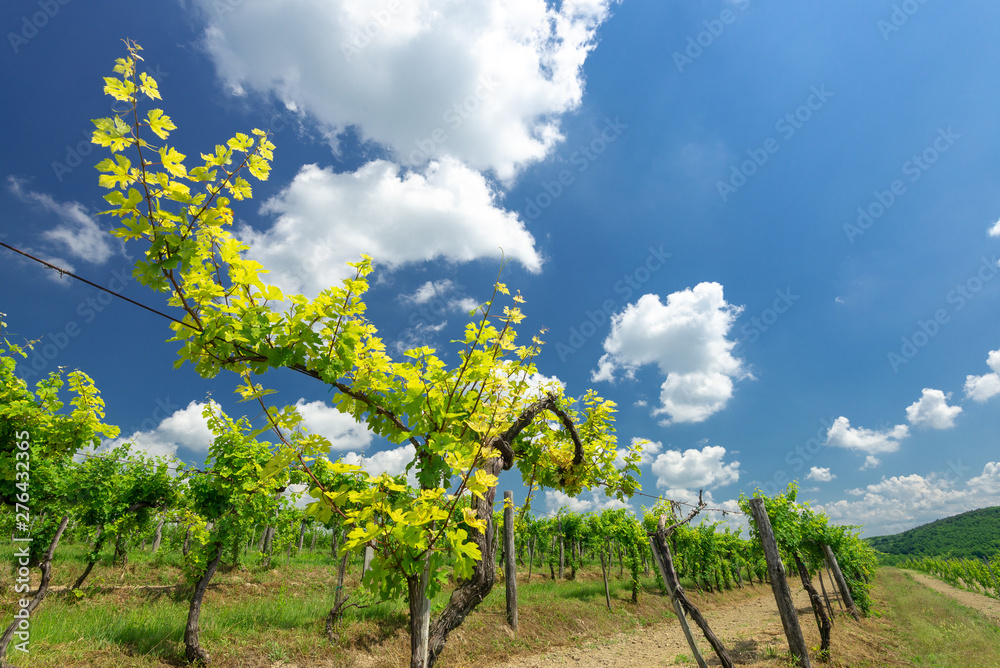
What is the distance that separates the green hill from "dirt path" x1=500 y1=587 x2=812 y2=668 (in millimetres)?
80990

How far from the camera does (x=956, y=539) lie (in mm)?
86188

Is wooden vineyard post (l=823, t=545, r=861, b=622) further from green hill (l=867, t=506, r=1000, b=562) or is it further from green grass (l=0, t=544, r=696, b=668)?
green hill (l=867, t=506, r=1000, b=562)

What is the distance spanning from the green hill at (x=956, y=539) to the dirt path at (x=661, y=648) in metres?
81.0

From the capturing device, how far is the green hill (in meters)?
72.9

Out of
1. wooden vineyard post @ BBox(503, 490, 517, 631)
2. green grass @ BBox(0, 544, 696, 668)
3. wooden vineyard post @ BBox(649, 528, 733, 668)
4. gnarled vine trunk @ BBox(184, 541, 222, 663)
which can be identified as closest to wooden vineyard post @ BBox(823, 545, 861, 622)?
green grass @ BBox(0, 544, 696, 668)

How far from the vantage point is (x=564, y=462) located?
526 cm

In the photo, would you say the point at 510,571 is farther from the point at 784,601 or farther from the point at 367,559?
the point at 784,601

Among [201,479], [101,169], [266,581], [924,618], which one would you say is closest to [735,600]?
[924,618]

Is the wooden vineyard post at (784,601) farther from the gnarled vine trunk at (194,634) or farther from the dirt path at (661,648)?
the gnarled vine trunk at (194,634)

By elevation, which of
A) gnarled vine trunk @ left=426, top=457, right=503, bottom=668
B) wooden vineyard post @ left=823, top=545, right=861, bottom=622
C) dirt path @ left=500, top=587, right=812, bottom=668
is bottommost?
dirt path @ left=500, top=587, right=812, bottom=668

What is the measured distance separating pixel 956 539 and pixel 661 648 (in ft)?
411

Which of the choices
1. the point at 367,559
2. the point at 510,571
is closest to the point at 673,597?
the point at 510,571

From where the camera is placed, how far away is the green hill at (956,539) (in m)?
72.9

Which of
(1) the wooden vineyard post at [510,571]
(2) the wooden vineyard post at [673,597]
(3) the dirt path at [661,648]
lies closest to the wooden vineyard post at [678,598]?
(2) the wooden vineyard post at [673,597]
